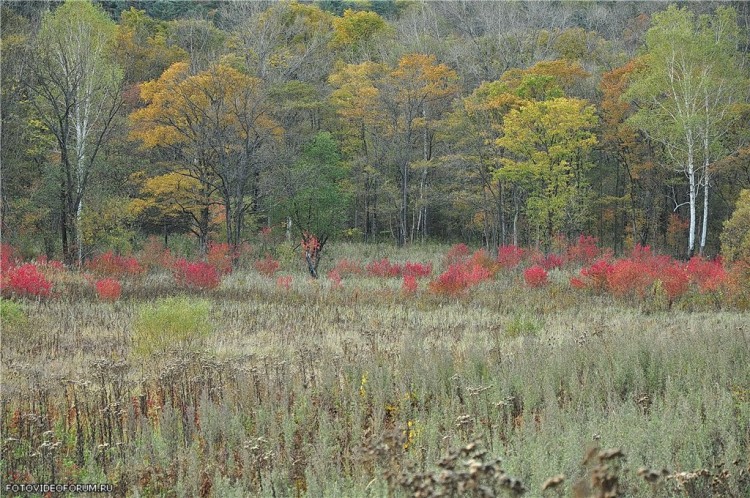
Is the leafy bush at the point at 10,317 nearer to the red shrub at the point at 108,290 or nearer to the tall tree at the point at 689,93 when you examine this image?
the red shrub at the point at 108,290

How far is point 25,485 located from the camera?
4496mm

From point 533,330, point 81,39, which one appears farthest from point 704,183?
point 81,39

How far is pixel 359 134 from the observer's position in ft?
124

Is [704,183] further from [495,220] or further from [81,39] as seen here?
[81,39]

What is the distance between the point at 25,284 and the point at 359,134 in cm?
2553

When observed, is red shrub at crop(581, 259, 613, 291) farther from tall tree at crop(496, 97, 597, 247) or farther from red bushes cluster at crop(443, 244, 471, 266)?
tall tree at crop(496, 97, 597, 247)

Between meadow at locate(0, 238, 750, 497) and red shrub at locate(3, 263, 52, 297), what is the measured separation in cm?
174

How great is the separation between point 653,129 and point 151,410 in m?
27.5

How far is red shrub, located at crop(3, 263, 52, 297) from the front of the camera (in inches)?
563

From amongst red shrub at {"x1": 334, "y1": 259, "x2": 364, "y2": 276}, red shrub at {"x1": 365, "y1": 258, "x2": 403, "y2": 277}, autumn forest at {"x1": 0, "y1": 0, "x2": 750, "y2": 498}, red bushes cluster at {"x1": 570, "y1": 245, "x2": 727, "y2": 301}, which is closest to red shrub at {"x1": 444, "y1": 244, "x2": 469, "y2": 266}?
autumn forest at {"x1": 0, "y1": 0, "x2": 750, "y2": 498}

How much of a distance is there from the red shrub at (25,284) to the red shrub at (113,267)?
3.75 metres

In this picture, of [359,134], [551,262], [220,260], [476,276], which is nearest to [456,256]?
[551,262]

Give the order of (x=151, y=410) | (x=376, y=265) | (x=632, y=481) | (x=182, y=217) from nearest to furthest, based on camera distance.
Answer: (x=632, y=481), (x=151, y=410), (x=376, y=265), (x=182, y=217)

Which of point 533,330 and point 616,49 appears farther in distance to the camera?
point 616,49
